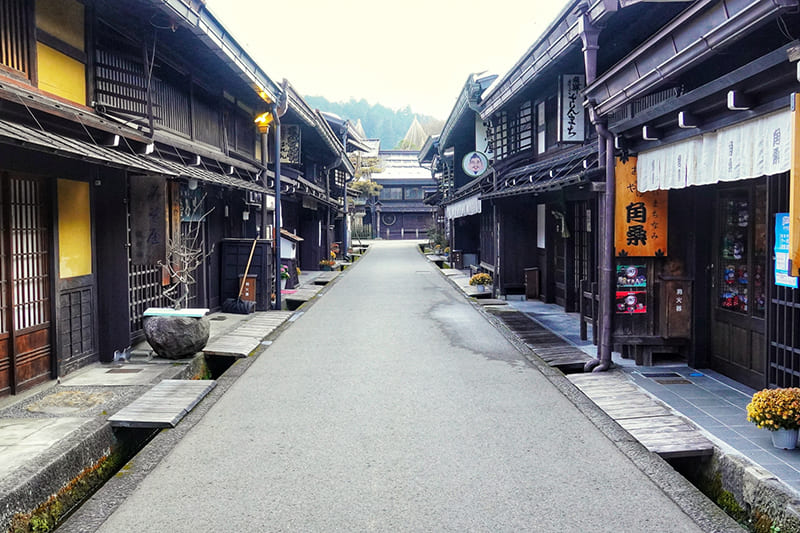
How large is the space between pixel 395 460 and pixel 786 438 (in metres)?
3.79

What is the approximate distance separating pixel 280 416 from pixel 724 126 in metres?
6.28

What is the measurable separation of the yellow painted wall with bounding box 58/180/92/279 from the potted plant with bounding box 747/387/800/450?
9318 mm

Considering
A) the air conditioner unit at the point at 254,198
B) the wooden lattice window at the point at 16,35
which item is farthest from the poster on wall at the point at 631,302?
the air conditioner unit at the point at 254,198

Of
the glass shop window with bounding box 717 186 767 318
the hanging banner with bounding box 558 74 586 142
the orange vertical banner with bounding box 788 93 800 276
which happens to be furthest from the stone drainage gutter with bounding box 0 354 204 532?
the hanging banner with bounding box 558 74 586 142

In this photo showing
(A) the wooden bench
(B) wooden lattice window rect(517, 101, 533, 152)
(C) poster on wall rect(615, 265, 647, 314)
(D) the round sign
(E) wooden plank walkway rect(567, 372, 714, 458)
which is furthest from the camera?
(D) the round sign

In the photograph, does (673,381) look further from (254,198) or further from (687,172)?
(254,198)

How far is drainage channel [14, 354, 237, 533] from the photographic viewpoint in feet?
17.4

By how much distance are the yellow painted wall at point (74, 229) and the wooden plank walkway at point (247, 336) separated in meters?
2.66

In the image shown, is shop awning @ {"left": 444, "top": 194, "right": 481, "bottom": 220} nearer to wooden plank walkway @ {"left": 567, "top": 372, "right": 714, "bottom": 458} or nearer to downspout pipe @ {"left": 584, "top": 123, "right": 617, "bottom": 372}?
downspout pipe @ {"left": 584, "top": 123, "right": 617, "bottom": 372}

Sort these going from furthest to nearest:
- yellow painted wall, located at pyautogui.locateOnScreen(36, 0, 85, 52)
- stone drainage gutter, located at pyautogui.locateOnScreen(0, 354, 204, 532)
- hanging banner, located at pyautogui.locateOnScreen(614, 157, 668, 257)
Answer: hanging banner, located at pyautogui.locateOnScreen(614, 157, 668, 257), yellow painted wall, located at pyautogui.locateOnScreen(36, 0, 85, 52), stone drainage gutter, located at pyautogui.locateOnScreen(0, 354, 204, 532)

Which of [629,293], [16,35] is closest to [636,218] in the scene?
[629,293]

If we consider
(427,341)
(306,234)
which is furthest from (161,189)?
(306,234)

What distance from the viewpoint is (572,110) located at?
1466 centimetres

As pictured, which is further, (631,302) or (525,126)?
(525,126)
